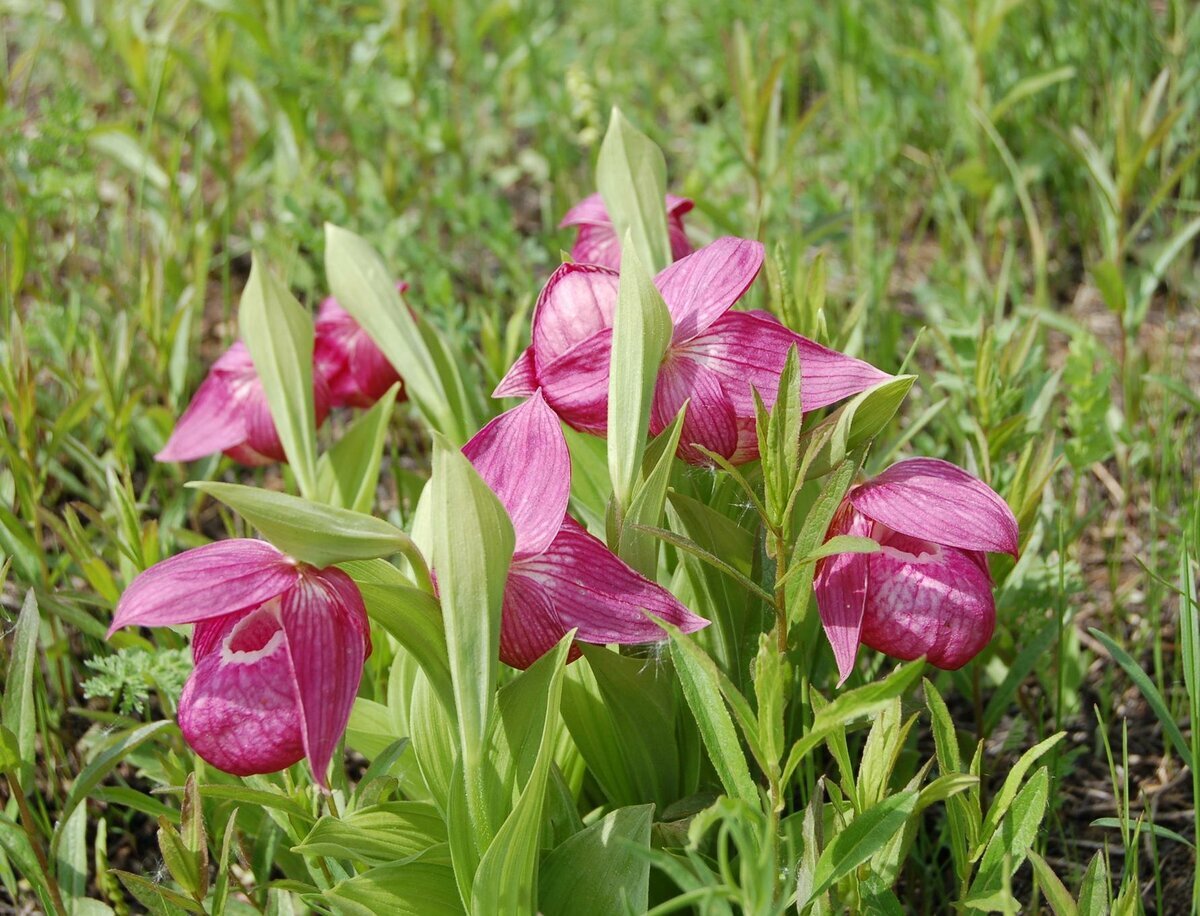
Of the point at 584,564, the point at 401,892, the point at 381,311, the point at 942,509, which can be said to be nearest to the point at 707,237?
the point at 381,311

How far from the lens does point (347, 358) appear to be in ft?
4.82

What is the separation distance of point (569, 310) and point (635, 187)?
0.89ft

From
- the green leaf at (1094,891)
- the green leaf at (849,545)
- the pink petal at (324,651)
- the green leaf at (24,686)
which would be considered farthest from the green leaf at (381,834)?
the green leaf at (1094,891)

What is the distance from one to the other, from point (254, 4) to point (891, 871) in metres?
2.42

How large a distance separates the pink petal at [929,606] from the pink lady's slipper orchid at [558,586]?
196 millimetres

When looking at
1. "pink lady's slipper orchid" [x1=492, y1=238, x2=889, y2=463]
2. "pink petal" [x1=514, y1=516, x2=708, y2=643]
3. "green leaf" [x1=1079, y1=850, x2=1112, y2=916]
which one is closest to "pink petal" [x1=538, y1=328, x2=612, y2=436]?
"pink lady's slipper orchid" [x1=492, y1=238, x2=889, y2=463]

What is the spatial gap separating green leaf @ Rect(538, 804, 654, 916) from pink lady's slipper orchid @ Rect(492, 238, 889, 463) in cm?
33

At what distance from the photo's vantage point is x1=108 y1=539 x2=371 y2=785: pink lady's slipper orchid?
88 centimetres

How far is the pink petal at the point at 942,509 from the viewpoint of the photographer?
101 cm

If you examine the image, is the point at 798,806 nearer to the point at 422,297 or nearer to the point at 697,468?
the point at 697,468

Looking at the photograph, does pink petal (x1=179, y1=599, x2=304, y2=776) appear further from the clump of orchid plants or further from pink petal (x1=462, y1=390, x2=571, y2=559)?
pink petal (x1=462, y1=390, x2=571, y2=559)

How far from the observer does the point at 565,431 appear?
1251 mm

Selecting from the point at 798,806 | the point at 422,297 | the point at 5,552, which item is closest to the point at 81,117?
the point at 422,297

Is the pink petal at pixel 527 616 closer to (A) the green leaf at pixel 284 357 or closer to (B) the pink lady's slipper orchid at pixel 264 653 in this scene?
(B) the pink lady's slipper orchid at pixel 264 653
